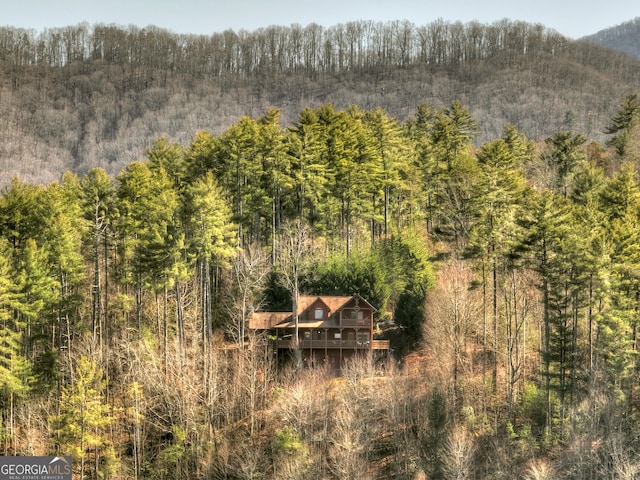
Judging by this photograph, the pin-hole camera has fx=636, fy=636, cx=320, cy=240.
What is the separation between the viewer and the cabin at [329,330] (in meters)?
39.3

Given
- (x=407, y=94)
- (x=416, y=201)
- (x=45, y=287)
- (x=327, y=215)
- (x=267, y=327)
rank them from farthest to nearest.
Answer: (x=407, y=94) → (x=416, y=201) → (x=327, y=215) → (x=267, y=327) → (x=45, y=287)

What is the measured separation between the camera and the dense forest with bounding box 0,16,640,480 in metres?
31.6

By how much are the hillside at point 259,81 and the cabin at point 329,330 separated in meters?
52.0

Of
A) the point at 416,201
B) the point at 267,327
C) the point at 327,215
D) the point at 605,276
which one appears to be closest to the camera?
the point at 605,276

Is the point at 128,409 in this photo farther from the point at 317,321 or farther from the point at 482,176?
the point at 482,176

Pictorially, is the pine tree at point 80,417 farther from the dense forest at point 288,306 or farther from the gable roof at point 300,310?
the gable roof at point 300,310

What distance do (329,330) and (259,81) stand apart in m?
75.2

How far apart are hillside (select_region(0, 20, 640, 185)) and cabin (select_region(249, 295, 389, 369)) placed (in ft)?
171

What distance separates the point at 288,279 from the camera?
127ft

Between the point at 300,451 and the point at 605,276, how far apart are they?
17123 mm

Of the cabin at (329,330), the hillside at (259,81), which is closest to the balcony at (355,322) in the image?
the cabin at (329,330)

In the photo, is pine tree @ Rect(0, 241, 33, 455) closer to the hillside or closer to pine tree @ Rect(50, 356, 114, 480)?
pine tree @ Rect(50, 356, 114, 480)

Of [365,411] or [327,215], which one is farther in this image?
[327,215]

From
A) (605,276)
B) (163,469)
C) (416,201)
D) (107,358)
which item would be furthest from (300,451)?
(416,201)
